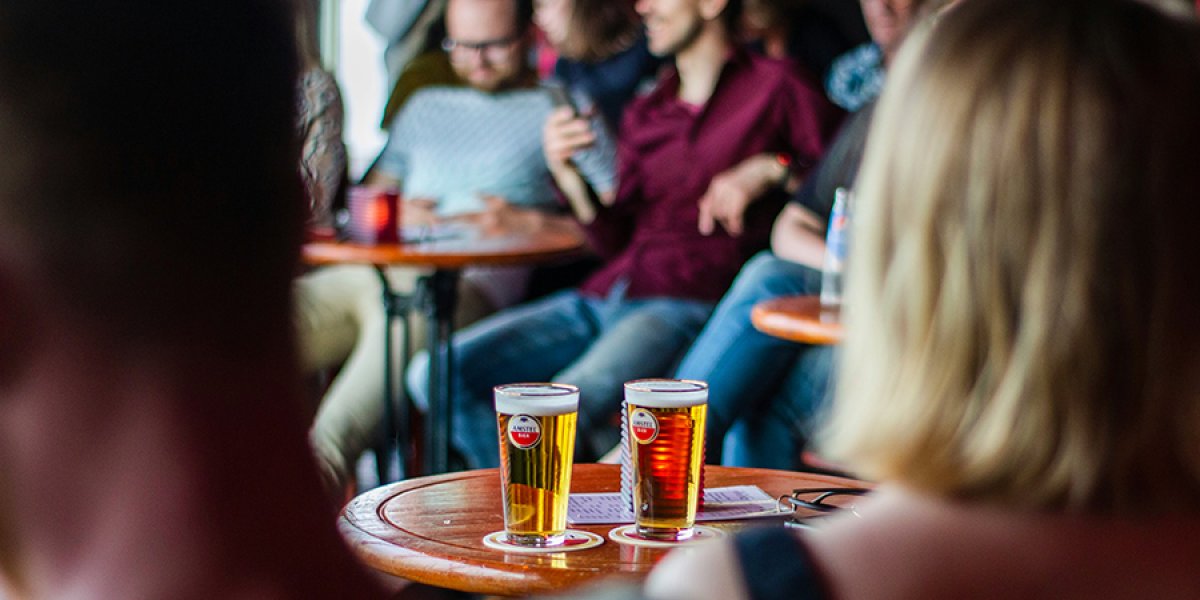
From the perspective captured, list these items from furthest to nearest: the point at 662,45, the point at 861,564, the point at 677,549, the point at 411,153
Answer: the point at 411,153 < the point at 662,45 < the point at 677,549 < the point at 861,564

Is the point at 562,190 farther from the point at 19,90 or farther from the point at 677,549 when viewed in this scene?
the point at 19,90

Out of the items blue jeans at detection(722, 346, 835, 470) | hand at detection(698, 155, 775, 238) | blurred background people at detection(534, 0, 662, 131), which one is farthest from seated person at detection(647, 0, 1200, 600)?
blurred background people at detection(534, 0, 662, 131)

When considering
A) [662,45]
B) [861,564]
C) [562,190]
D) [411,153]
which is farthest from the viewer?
[411,153]

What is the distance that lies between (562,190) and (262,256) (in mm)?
3421

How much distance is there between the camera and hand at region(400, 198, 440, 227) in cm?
342

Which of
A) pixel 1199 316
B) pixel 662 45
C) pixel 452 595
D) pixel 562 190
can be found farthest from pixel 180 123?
pixel 562 190

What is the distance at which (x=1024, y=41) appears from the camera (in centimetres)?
67

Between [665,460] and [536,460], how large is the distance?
112 mm

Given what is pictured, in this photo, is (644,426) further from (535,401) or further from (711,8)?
(711,8)

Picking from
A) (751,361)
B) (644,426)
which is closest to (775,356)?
(751,361)

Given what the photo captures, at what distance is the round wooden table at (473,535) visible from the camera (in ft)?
3.51

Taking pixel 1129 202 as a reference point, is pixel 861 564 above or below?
below

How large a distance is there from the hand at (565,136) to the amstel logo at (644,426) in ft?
8.37

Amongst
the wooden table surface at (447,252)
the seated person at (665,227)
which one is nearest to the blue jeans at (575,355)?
the seated person at (665,227)
